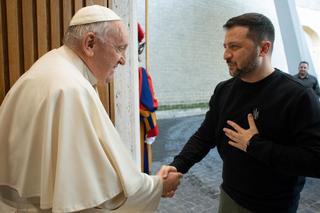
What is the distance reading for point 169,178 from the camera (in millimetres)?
1792

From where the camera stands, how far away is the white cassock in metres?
1.16

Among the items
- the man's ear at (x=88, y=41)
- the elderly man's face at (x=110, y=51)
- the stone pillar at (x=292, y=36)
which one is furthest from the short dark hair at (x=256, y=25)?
the stone pillar at (x=292, y=36)

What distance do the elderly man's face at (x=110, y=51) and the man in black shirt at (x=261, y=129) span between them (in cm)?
62

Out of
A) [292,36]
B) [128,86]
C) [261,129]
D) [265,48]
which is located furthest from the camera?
[292,36]

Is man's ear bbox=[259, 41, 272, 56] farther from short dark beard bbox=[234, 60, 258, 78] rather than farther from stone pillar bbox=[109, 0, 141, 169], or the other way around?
stone pillar bbox=[109, 0, 141, 169]

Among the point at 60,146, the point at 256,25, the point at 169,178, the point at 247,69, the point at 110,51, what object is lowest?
the point at 169,178

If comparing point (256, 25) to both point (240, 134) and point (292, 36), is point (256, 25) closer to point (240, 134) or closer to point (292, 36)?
point (240, 134)

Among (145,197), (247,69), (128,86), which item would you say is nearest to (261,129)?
(247,69)

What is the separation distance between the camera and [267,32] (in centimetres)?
169

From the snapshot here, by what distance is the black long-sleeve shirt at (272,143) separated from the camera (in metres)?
1.42

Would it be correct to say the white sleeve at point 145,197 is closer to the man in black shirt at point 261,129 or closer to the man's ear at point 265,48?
the man in black shirt at point 261,129

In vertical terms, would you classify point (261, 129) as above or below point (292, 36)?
below

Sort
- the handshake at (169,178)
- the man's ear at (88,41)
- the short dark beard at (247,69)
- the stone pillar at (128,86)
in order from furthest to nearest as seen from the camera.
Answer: the stone pillar at (128,86) → the handshake at (169,178) → the short dark beard at (247,69) → the man's ear at (88,41)

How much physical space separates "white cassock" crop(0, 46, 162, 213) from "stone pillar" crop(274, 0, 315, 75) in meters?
8.25
